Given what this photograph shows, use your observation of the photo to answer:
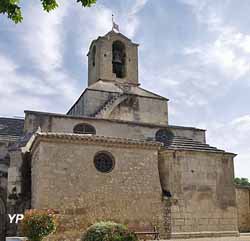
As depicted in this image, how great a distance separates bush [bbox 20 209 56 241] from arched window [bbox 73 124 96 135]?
27.4ft

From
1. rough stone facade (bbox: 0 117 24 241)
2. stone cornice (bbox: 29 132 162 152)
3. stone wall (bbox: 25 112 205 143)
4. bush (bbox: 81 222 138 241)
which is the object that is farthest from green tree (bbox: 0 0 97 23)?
stone wall (bbox: 25 112 205 143)

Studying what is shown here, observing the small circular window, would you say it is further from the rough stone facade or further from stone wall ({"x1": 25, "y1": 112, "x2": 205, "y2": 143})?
the rough stone facade

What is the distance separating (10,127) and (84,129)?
424 cm

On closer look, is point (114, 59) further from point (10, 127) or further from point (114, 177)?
point (114, 177)

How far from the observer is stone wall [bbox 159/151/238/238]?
17094 millimetres

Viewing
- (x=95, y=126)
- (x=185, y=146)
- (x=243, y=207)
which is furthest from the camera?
(x=243, y=207)

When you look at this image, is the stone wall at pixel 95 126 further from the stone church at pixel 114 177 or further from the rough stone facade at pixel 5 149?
the rough stone facade at pixel 5 149

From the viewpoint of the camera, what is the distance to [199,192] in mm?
17703

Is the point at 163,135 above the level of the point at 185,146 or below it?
above

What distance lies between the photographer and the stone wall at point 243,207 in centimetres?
2212

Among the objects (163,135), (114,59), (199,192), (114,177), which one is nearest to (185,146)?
(199,192)

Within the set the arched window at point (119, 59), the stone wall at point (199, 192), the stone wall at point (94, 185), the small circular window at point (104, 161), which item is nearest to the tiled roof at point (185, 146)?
the stone wall at point (199, 192)

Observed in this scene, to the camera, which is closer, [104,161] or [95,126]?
[104,161]

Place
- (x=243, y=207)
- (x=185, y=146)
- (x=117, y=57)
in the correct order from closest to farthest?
(x=185, y=146) → (x=243, y=207) → (x=117, y=57)
